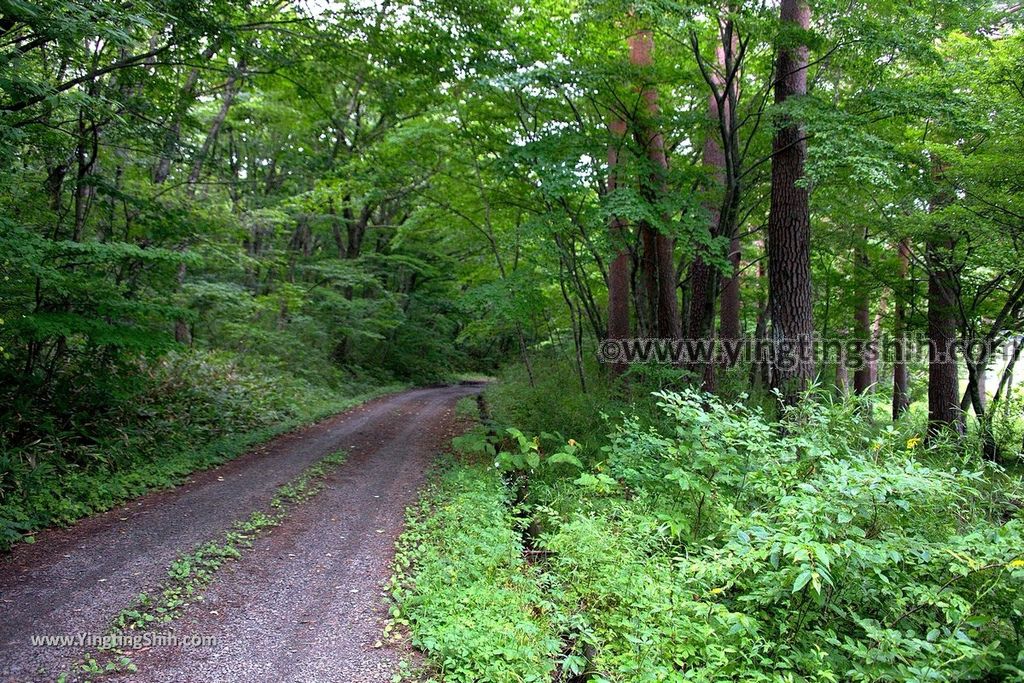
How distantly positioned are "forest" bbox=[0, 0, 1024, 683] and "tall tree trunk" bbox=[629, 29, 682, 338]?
0.24 feet

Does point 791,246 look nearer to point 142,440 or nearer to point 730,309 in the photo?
point 730,309

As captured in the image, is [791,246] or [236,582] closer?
[236,582]

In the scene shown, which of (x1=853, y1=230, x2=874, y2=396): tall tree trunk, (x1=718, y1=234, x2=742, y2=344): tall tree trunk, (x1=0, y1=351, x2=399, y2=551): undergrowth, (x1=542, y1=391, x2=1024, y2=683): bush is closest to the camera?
(x1=542, y1=391, x2=1024, y2=683): bush

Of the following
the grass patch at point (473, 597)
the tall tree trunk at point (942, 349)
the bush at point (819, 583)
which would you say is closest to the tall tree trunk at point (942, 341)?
the tall tree trunk at point (942, 349)

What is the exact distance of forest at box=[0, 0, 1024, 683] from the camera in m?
3.41

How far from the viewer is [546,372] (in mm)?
15914

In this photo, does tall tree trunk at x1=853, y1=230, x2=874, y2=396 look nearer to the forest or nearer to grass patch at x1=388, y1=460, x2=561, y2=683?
the forest

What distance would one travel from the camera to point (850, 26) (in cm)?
680

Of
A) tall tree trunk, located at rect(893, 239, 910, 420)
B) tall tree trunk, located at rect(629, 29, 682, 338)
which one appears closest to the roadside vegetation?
tall tree trunk, located at rect(629, 29, 682, 338)

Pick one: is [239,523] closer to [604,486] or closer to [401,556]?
[401,556]

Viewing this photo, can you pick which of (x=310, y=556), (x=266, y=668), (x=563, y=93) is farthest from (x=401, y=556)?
(x=563, y=93)

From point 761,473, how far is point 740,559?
3.77 ft

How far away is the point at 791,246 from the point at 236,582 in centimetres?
785

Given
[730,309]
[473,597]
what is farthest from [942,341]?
[473,597]
